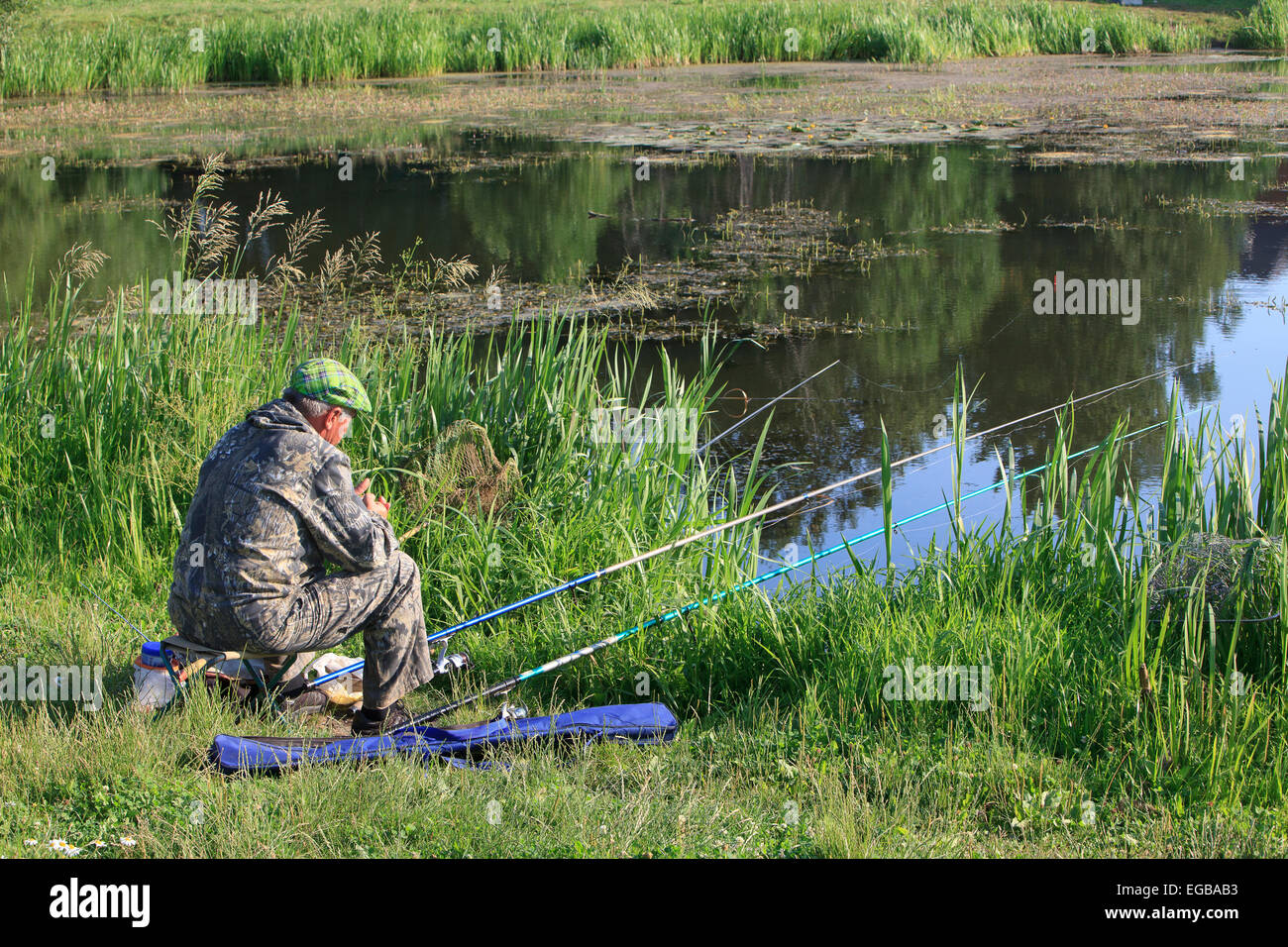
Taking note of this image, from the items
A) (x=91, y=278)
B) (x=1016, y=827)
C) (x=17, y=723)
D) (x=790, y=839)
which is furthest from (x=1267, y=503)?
(x=91, y=278)

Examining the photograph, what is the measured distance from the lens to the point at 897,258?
1203 cm

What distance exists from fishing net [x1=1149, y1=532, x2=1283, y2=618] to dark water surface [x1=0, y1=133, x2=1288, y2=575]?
4.25 ft

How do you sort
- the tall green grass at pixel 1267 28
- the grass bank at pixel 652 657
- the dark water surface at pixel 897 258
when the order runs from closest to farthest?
the grass bank at pixel 652 657
the dark water surface at pixel 897 258
the tall green grass at pixel 1267 28

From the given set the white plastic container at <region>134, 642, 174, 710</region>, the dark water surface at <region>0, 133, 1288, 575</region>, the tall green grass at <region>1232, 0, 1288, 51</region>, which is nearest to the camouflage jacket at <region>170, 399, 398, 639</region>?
the white plastic container at <region>134, 642, 174, 710</region>

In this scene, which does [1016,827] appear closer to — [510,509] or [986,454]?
[510,509]

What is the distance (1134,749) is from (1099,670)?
0.35 m

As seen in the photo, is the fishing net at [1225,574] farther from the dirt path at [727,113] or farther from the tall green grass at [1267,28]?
the tall green grass at [1267,28]

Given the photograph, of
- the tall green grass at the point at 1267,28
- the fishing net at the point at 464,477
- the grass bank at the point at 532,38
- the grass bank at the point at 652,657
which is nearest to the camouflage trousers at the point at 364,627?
the grass bank at the point at 652,657

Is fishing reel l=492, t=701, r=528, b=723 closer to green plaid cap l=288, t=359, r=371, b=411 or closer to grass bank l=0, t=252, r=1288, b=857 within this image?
grass bank l=0, t=252, r=1288, b=857

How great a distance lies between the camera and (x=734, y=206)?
47.5 ft

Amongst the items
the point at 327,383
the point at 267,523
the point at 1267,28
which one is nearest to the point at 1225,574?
the point at 327,383

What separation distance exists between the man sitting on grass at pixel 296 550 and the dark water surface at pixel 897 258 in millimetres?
2351

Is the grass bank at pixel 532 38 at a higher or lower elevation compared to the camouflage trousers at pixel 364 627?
higher

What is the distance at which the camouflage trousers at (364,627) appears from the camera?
3926 millimetres
